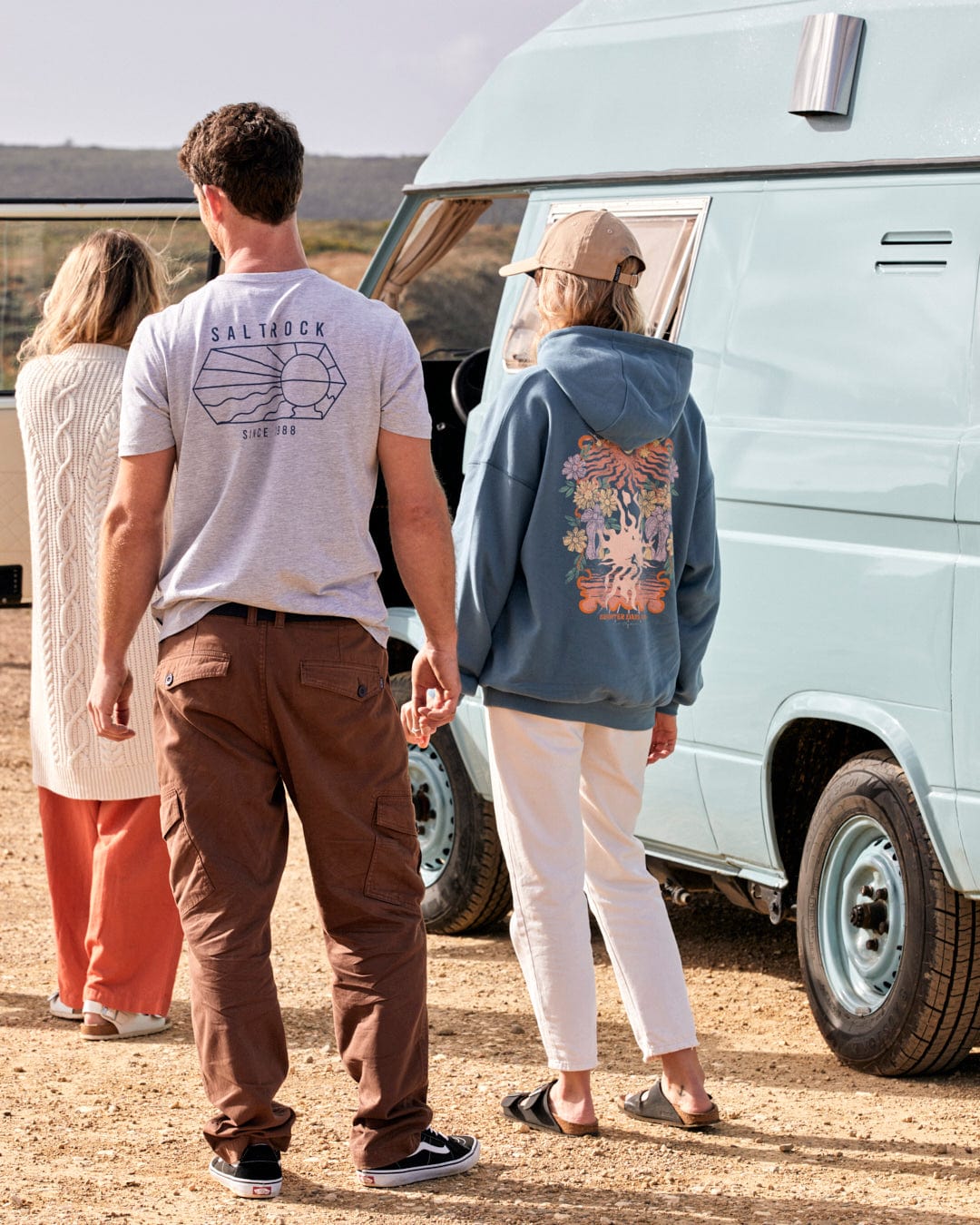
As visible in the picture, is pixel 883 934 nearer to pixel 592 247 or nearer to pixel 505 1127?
pixel 505 1127

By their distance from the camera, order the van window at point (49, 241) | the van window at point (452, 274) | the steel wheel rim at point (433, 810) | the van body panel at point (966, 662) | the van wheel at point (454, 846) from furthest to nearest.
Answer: the van window at point (49, 241) < the van window at point (452, 274) < the steel wheel rim at point (433, 810) < the van wheel at point (454, 846) < the van body panel at point (966, 662)

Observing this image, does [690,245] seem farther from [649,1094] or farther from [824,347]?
[649,1094]

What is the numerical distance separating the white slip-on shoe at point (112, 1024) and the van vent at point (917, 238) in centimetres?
273

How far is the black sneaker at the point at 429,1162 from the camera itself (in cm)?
389

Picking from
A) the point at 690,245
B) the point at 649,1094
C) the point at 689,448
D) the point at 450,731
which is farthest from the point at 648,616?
the point at 450,731

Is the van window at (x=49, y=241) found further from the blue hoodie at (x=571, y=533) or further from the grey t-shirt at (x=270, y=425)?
the grey t-shirt at (x=270, y=425)

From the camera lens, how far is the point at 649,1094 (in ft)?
14.2

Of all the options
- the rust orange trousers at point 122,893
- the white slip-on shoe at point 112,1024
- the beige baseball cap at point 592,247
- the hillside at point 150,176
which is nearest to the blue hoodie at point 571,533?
the beige baseball cap at point 592,247

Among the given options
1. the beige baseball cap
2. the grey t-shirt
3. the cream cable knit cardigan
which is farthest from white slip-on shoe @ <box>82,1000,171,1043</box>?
the beige baseball cap

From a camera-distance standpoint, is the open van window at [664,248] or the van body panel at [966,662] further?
the open van window at [664,248]

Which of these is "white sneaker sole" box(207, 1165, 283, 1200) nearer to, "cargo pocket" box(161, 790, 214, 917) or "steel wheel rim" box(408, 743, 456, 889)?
"cargo pocket" box(161, 790, 214, 917)

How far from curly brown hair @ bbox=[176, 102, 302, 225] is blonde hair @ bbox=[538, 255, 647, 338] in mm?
685

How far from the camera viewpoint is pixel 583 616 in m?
4.03

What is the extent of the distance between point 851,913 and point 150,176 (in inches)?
2570
